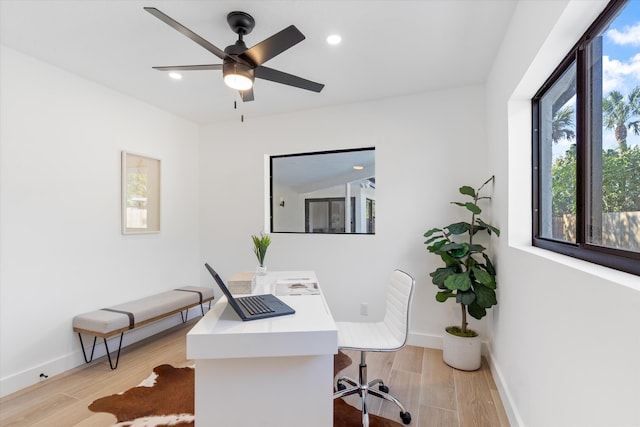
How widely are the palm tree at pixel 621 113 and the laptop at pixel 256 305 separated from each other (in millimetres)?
1519

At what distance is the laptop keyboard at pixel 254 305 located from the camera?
1.55 metres

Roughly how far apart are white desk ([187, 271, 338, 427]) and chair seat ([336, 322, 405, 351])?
0.51 metres

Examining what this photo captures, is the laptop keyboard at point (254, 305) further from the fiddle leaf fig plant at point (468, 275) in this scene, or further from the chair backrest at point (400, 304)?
the fiddle leaf fig plant at point (468, 275)

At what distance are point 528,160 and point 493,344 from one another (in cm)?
160

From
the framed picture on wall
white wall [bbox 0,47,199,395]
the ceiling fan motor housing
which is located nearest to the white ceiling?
the ceiling fan motor housing

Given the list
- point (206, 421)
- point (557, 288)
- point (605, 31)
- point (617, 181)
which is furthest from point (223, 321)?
point (605, 31)

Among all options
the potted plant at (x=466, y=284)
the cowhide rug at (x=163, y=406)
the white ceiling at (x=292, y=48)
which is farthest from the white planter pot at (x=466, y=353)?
the white ceiling at (x=292, y=48)

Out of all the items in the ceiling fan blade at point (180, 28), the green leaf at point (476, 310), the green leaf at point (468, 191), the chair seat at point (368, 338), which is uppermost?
the ceiling fan blade at point (180, 28)

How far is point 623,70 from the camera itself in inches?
42.9

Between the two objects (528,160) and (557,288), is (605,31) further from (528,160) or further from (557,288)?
(557,288)

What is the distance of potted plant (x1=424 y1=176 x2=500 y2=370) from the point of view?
2.44 meters

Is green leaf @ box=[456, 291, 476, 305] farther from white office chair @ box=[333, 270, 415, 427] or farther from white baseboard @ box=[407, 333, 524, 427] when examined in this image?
white office chair @ box=[333, 270, 415, 427]

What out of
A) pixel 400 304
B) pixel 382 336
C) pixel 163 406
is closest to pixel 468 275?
pixel 400 304

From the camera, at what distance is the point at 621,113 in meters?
1.09
